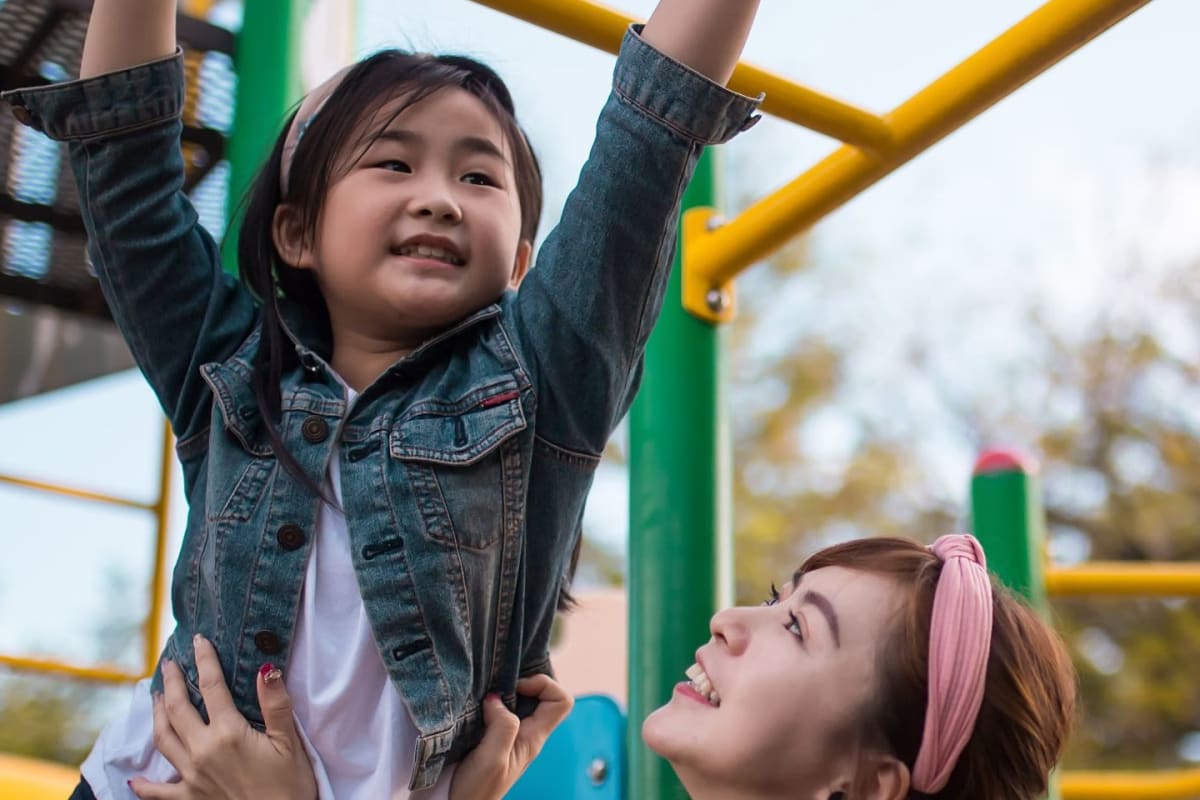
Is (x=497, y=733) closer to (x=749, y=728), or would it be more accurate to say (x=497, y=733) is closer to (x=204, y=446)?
(x=749, y=728)

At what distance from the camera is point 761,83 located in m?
1.49

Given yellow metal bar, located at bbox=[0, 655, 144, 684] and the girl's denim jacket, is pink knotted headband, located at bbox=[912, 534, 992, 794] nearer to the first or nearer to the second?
the girl's denim jacket

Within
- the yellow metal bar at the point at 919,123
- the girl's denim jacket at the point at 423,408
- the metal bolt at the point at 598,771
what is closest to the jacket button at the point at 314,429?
the girl's denim jacket at the point at 423,408

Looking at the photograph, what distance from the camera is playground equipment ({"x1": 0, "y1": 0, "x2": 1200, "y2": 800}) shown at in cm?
140

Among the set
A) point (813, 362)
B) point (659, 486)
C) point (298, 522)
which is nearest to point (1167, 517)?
point (813, 362)

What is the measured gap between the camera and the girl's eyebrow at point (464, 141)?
1174 millimetres

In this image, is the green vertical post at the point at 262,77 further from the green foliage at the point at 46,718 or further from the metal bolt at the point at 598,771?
the green foliage at the point at 46,718

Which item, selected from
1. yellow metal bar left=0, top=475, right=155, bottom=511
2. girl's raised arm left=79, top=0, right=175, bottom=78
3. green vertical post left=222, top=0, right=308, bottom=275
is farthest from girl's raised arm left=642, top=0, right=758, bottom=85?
yellow metal bar left=0, top=475, right=155, bottom=511

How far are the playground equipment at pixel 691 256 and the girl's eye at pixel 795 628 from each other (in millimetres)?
397

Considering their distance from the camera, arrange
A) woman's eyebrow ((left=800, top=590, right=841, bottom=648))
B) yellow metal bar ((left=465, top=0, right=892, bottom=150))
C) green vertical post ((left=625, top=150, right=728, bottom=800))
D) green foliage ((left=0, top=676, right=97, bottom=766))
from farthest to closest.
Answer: green foliage ((left=0, top=676, right=97, bottom=766)) → green vertical post ((left=625, top=150, right=728, bottom=800)) → yellow metal bar ((left=465, top=0, right=892, bottom=150)) → woman's eyebrow ((left=800, top=590, right=841, bottom=648))

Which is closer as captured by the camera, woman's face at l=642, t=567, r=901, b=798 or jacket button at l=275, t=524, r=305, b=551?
jacket button at l=275, t=524, r=305, b=551

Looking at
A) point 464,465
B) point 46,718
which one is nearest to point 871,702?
point 464,465

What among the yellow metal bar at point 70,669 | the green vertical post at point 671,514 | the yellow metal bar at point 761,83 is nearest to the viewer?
the yellow metal bar at point 761,83

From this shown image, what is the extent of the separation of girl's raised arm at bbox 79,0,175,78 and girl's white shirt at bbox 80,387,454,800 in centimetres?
37
